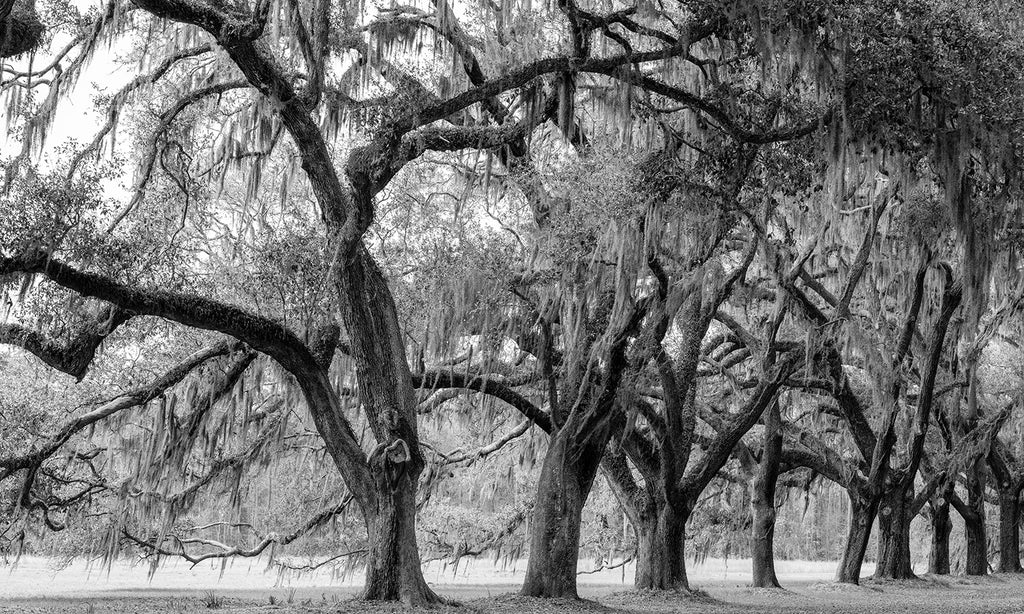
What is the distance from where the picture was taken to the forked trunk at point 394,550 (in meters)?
10.1

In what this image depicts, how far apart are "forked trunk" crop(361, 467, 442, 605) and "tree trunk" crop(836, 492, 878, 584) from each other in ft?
36.4

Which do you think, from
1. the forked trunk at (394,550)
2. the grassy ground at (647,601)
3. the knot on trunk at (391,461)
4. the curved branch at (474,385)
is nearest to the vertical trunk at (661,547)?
the grassy ground at (647,601)

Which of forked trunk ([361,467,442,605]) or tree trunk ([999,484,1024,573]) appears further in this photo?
tree trunk ([999,484,1024,573])

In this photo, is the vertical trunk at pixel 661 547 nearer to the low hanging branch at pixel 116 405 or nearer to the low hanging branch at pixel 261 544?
the low hanging branch at pixel 261 544

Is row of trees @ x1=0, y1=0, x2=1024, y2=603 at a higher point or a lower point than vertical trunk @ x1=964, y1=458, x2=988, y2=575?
higher

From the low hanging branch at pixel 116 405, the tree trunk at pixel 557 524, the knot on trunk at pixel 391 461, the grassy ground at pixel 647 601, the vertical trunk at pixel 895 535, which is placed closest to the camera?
the knot on trunk at pixel 391 461

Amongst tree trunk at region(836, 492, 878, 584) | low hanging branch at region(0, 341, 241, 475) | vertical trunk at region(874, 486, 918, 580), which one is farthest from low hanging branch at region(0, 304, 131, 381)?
vertical trunk at region(874, 486, 918, 580)

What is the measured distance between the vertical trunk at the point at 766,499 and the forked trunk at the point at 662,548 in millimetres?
2691

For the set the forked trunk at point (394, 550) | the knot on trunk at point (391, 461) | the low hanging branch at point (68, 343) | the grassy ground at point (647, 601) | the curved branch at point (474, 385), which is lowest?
the grassy ground at point (647, 601)

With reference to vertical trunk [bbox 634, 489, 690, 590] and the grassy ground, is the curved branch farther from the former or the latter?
vertical trunk [bbox 634, 489, 690, 590]

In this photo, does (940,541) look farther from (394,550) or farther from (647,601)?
(394,550)

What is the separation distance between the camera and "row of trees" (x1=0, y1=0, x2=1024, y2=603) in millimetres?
9602

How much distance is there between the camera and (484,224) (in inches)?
527

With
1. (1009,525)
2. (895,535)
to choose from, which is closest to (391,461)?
(895,535)
